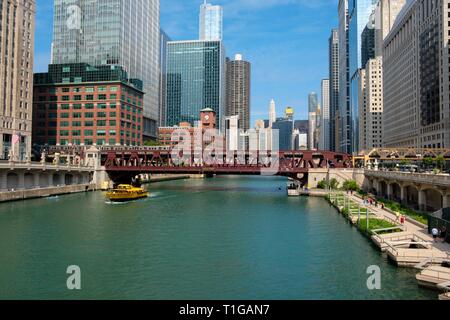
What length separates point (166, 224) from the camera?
63.2 metres

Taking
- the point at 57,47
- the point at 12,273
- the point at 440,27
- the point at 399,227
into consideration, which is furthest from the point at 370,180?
the point at 57,47

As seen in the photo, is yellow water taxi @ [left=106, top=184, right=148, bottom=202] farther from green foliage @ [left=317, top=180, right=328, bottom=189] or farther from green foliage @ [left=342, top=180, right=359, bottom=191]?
green foliage @ [left=342, top=180, right=359, bottom=191]

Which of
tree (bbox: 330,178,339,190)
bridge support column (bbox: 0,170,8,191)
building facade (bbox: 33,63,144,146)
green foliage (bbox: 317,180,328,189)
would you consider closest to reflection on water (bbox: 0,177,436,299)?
bridge support column (bbox: 0,170,8,191)

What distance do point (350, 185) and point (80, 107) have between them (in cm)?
12239

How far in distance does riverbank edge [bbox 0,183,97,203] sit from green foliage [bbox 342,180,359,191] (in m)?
74.3

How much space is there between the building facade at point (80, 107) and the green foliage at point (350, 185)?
335ft

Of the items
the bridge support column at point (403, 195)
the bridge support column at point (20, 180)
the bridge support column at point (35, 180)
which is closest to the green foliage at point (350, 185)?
the bridge support column at point (403, 195)

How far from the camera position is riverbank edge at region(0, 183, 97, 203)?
287ft

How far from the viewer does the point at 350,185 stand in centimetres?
10969

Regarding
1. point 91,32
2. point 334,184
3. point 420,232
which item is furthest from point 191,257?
point 91,32

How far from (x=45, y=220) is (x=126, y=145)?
400 ft

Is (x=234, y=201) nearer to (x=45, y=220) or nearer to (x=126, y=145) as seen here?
(x=45, y=220)

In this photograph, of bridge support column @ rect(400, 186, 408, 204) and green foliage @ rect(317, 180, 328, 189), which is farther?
green foliage @ rect(317, 180, 328, 189)

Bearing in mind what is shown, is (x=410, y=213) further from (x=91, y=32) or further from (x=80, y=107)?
(x=91, y=32)
